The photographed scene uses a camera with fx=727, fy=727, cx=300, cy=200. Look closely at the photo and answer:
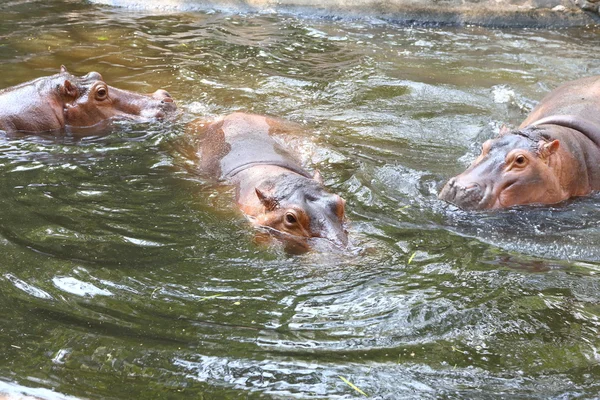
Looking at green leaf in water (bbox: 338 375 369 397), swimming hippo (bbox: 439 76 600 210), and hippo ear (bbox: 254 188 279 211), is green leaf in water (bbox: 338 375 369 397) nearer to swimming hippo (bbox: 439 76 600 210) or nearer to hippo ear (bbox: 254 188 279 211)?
hippo ear (bbox: 254 188 279 211)

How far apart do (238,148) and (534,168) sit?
7.69 ft

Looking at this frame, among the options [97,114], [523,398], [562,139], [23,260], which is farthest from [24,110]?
[523,398]

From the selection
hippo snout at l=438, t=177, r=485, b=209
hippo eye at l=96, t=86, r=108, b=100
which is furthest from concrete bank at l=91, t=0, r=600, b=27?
hippo snout at l=438, t=177, r=485, b=209

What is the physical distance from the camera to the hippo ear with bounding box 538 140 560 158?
5570 millimetres

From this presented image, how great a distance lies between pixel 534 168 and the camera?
18.3 ft

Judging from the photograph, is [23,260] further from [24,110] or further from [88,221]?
[24,110]

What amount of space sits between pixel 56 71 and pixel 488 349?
6.72 meters

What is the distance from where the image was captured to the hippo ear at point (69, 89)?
666 centimetres

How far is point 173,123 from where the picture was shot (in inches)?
276

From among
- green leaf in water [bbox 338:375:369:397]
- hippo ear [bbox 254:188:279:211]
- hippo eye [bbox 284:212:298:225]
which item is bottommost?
green leaf in water [bbox 338:375:369:397]

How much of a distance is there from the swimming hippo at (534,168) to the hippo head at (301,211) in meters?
1.17

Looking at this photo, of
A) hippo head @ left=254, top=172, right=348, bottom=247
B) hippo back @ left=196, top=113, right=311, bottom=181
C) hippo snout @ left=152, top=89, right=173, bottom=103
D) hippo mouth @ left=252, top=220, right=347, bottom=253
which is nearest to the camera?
hippo mouth @ left=252, top=220, right=347, bottom=253

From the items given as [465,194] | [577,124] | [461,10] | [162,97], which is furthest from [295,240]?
[461,10]

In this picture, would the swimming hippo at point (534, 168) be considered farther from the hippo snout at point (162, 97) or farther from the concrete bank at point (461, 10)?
the concrete bank at point (461, 10)
